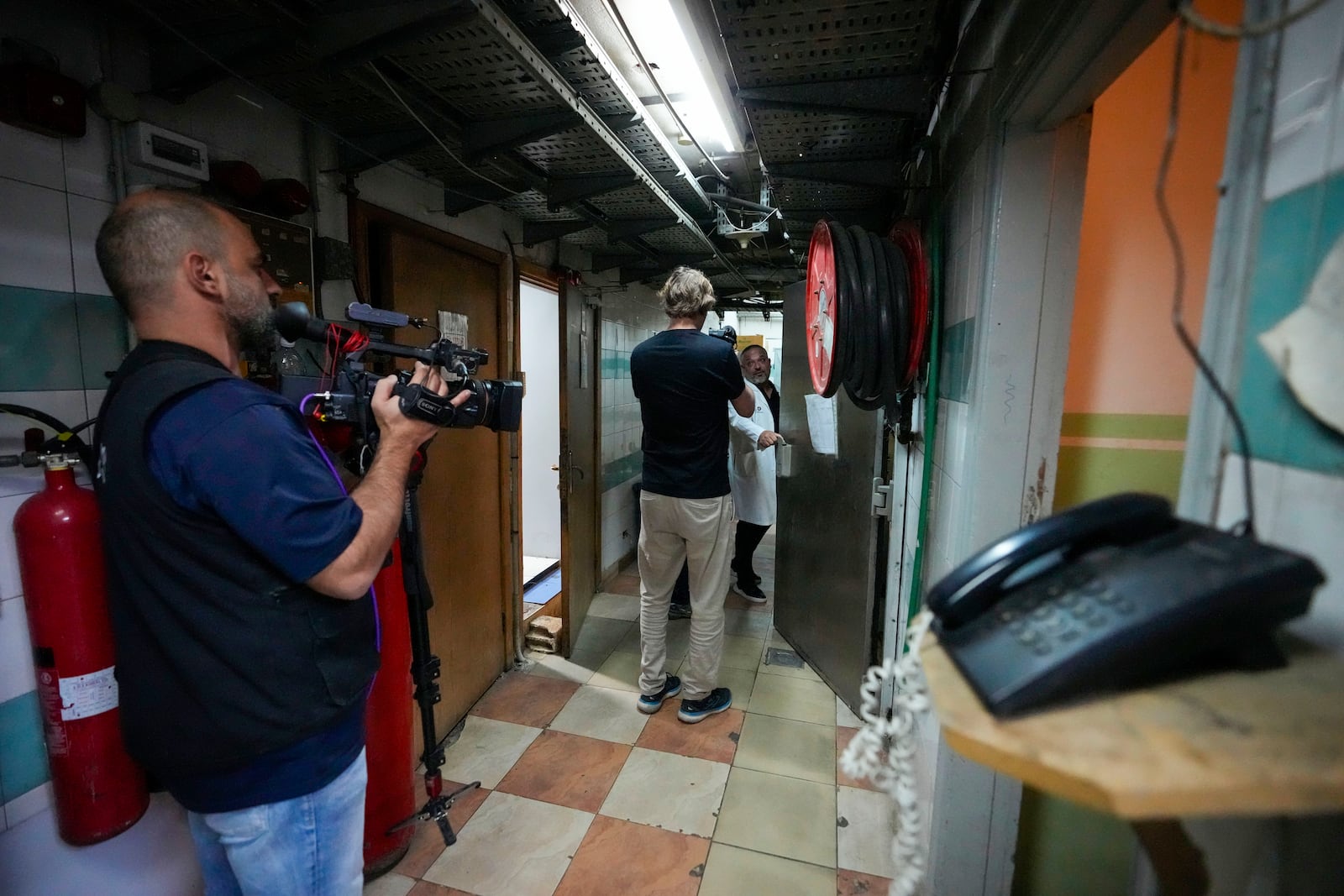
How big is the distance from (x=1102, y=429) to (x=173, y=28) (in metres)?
2.06

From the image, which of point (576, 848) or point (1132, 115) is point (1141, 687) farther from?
point (576, 848)

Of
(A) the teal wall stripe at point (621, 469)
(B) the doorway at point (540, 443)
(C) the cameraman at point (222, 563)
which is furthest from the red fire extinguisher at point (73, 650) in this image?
(A) the teal wall stripe at point (621, 469)

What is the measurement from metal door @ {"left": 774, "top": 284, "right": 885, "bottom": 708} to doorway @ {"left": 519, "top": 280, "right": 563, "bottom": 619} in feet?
5.16

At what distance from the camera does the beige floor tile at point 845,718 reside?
93.4 inches

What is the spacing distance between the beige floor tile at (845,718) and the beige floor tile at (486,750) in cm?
126

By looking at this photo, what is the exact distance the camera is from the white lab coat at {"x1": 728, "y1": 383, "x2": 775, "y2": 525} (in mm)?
3373

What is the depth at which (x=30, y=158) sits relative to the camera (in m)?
1.08

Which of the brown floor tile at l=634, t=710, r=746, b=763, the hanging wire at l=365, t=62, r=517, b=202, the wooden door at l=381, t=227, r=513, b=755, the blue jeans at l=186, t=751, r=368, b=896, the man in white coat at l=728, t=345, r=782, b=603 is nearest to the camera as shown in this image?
the blue jeans at l=186, t=751, r=368, b=896

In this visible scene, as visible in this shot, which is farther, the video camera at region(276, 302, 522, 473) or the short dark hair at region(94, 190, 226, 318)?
the video camera at region(276, 302, 522, 473)

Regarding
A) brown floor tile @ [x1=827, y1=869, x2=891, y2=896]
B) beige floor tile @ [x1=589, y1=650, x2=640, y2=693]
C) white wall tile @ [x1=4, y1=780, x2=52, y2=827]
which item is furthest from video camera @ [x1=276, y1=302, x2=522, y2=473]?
beige floor tile @ [x1=589, y1=650, x2=640, y2=693]

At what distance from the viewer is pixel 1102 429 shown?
117 cm

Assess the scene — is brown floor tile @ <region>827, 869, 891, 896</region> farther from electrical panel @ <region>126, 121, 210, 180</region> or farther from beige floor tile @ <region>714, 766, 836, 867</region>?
electrical panel @ <region>126, 121, 210, 180</region>

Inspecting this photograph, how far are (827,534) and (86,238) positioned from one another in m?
2.60

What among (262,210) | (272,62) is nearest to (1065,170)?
(272,62)
